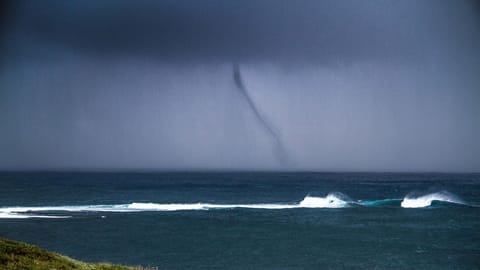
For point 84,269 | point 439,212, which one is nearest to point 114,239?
point 84,269

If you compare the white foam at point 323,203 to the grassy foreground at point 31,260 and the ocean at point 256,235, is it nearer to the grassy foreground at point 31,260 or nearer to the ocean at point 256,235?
the ocean at point 256,235

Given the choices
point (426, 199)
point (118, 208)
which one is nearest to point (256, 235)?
point (118, 208)

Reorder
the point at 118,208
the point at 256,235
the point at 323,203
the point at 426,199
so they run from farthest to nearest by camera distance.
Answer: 1. the point at 426,199
2. the point at 323,203
3. the point at 118,208
4. the point at 256,235

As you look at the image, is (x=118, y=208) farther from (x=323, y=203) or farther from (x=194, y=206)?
(x=323, y=203)

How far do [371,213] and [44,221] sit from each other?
136 feet

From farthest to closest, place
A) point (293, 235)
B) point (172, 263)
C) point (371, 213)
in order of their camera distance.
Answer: point (371, 213), point (293, 235), point (172, 263)

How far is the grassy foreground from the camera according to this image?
15.9 m

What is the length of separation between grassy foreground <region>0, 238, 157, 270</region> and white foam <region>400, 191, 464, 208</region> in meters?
74.9

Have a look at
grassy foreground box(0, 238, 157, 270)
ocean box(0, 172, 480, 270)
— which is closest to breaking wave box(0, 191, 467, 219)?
ocean box(0, 172, 480, 270)

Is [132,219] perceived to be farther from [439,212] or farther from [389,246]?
[439,212]

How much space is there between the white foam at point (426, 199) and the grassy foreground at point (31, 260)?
246 ft

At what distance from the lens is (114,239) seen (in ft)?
153

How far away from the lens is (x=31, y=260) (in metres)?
16.6

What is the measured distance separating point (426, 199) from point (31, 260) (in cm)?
8087
